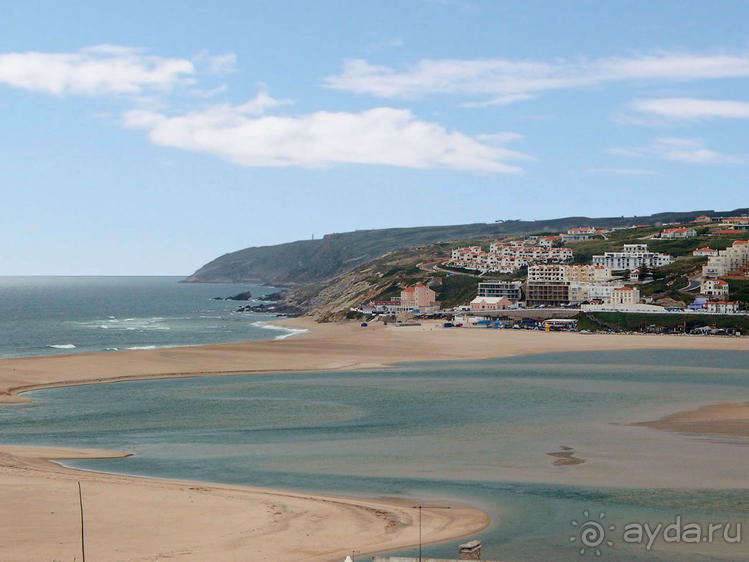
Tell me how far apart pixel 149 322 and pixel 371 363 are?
73729mm

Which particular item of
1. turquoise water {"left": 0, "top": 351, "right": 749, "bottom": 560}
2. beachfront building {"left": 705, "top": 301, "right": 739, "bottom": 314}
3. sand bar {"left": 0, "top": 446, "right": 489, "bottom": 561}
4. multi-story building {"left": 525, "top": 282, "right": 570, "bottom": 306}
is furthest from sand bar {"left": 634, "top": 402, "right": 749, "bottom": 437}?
multi-story building {"left": 525, "top": 282, "right": 570, "bottom": 306}

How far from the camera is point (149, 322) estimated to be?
145875 mm

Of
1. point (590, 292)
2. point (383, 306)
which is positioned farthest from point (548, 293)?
point (383, 306)

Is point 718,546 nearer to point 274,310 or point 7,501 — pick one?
point 7,501

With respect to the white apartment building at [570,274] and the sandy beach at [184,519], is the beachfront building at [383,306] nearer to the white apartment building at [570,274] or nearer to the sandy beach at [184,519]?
the white apartment building at [570,274]

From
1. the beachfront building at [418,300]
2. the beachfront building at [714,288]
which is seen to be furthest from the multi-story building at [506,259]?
the beachfront building at [714,288]

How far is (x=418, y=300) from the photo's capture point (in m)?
147

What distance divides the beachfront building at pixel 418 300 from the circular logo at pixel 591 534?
4538 inches

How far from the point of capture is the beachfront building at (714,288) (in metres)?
131

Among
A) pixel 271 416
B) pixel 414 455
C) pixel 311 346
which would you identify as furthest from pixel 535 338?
pixel 414 455

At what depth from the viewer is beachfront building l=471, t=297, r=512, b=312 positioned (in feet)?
457

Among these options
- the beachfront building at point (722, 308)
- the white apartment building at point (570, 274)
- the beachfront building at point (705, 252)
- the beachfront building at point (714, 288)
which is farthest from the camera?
the beachfront building at point (705, 252)

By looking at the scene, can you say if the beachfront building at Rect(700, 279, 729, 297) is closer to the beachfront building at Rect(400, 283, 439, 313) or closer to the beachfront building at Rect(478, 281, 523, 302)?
the beachfront building at Rect(478, 281, 523, 302)

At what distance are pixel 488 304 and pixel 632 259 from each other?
154 feet
